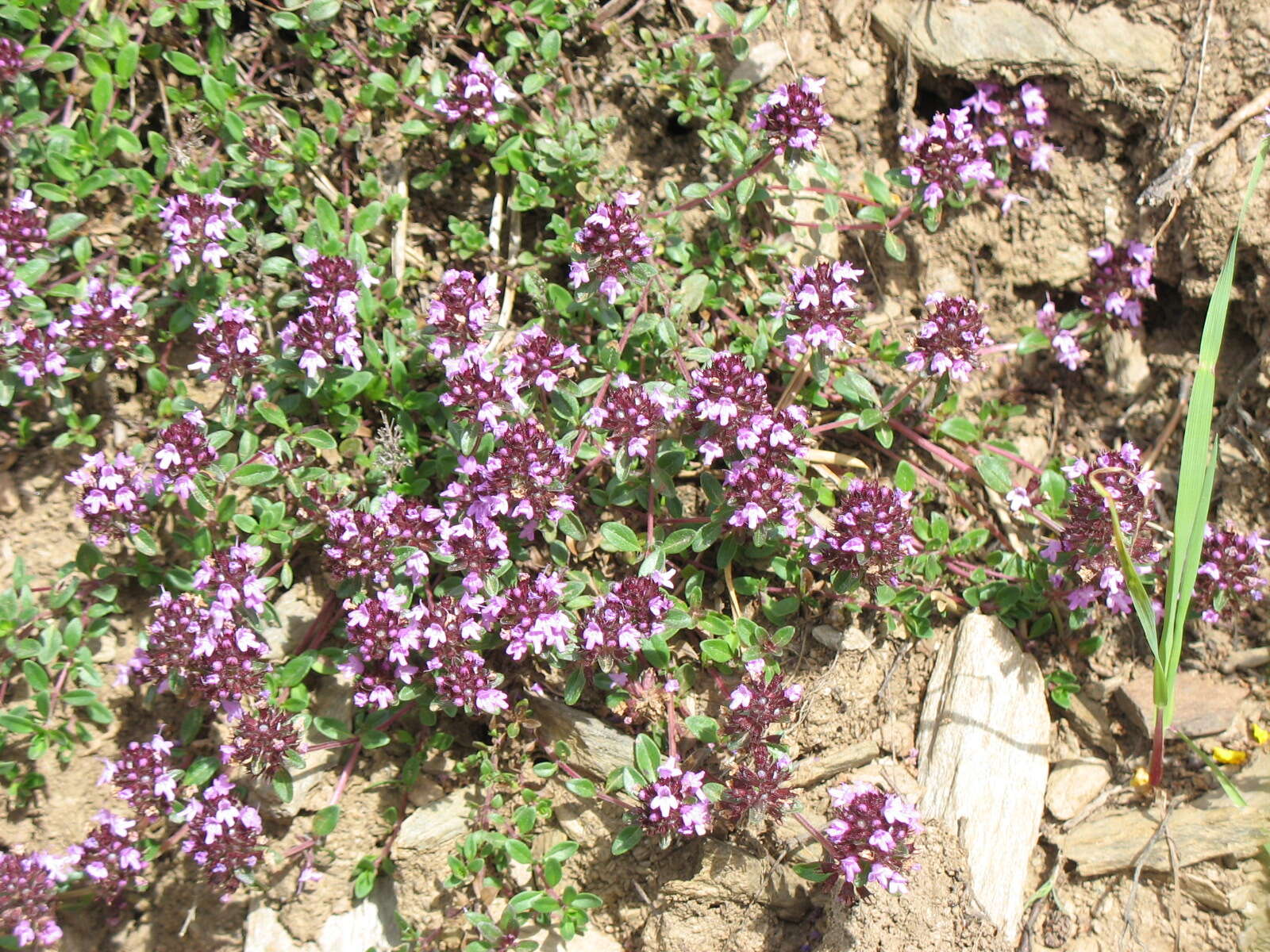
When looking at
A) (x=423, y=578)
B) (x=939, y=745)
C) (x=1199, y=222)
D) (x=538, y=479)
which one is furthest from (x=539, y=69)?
(x=939, y=745)

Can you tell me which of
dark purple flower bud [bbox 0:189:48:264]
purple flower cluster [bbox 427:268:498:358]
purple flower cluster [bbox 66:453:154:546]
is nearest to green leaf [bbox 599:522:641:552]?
purple flower cluster [bbox 427:268:498:358]

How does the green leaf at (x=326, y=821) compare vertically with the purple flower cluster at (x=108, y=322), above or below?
below

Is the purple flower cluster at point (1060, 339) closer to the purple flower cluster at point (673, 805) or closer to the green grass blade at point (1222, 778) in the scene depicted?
the green grass blade at point (1222, 778)

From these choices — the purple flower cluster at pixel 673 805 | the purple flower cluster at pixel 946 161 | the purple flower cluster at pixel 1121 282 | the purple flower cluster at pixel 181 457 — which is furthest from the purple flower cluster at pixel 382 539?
the purple flower cluster at pixel 1121 282

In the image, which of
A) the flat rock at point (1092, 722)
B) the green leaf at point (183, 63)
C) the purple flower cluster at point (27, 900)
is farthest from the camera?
the green leaf at point (183, 63)

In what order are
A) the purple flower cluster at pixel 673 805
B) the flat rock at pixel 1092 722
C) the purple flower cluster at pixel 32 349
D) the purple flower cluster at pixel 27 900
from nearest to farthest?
the purple flower cluster at pixel 673 805 < the purple flower cluster at pixel 27 900 < the purple flower cluster at pixel 32 349 < the flat rock at pixel 1092 722

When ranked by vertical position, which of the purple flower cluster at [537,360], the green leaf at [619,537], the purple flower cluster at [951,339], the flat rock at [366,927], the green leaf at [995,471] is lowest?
the flat rock at [366,927]

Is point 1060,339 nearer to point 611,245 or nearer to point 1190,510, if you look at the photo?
point 1190,510

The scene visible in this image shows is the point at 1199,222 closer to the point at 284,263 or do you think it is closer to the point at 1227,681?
the point at 1227,681

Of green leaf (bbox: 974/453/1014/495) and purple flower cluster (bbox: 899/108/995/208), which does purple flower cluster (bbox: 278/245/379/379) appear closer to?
purple flower cluster (bbox: 899/108/995/208)
